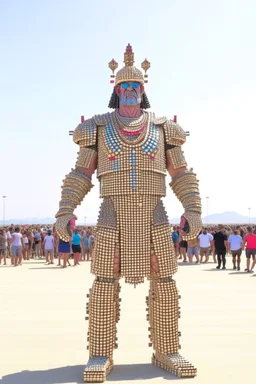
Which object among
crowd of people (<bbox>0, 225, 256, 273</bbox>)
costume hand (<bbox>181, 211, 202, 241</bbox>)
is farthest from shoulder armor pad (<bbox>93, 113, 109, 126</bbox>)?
crowd of people (<bbox>0, 225, 256, 273</bbox>)

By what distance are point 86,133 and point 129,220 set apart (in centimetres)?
100

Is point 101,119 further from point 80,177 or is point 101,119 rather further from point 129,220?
point 129,220

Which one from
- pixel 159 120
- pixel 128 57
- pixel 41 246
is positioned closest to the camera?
pixel 159 120

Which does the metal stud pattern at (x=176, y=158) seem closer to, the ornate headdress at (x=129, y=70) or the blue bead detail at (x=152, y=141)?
the blue bead detail at (x=152, y=141)

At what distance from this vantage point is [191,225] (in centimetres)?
538

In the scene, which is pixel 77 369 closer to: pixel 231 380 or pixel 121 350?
pixel 121 350

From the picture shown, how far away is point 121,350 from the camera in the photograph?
19.6 feet

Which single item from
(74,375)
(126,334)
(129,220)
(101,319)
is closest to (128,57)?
(129,220)

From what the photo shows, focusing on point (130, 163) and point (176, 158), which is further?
point (176, 158)

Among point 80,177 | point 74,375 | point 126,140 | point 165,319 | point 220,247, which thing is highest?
point 126,140

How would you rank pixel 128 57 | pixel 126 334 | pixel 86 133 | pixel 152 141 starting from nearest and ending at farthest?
pixel 152 141 < pixel 86 133 < pixel 128 57 < pixel 126 334

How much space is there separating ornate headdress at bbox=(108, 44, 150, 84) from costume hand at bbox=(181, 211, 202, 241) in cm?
144

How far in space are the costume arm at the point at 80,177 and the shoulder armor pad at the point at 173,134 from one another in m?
0.72

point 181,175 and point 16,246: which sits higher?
point 181,175
